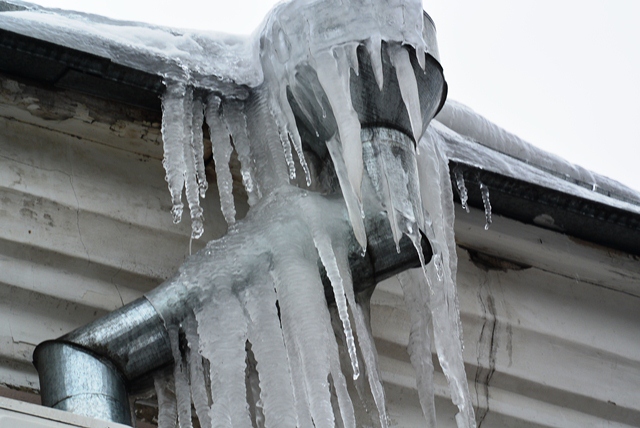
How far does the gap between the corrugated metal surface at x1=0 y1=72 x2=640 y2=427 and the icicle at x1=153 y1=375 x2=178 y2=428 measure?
203mm

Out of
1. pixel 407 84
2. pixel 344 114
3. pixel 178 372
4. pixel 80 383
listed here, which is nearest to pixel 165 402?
pixel 178 372

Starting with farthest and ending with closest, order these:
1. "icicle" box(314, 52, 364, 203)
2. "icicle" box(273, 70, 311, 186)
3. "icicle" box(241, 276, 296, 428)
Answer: "icicle" box(273, 70, 311, 186)
"icicle" box(314, 52, 364, 203)
"icicle" box(241, 276, 296, 428)

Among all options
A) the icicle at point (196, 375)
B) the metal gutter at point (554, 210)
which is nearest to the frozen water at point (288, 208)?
the icicle at point (196, 375)

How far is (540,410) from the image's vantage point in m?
2.06

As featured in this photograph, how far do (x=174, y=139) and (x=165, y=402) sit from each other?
1.35 feet

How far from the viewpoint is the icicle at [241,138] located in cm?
178

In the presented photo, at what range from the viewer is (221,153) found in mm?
1769

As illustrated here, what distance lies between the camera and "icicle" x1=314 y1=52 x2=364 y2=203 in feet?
5.25

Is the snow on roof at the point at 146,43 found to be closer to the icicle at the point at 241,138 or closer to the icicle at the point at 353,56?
the icicle at the point at 241,138

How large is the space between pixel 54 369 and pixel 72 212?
0.36 m

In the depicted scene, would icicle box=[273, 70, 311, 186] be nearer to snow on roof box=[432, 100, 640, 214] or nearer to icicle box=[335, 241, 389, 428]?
icicle box=[335, 241, 389, 428]

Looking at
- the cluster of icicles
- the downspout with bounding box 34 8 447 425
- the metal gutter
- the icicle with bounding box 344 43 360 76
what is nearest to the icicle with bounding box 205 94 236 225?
the cluster of icicles

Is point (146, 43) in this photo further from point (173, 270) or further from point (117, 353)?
point (117, 353)

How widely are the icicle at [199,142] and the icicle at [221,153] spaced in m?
0.01
